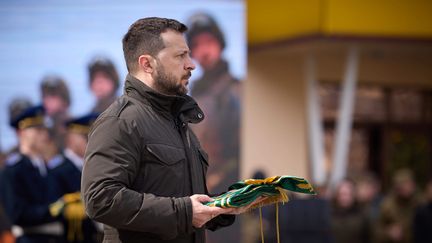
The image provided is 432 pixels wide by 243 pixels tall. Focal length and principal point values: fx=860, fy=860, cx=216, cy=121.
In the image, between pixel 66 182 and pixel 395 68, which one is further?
pixel 395 68

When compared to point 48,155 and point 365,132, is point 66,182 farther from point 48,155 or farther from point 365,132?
point 365,132

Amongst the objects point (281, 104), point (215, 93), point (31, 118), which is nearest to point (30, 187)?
point (31, 118)

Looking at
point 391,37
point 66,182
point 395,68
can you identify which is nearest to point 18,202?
point 66,182

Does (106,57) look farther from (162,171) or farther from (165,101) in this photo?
(162,171)

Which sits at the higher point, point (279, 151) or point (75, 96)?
point (75, 96)

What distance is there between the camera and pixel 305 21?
33.8 ft

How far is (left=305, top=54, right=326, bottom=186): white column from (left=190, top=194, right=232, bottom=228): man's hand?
333 inches

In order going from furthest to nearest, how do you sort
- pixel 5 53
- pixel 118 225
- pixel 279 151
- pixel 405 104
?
pixel 405 104 < pixel 279 151 < pixel 5 53 < pixel 118 225

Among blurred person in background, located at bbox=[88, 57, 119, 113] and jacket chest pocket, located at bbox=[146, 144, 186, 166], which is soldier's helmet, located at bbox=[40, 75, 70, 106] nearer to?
blurred person in background, located at bbox=[88, 57, 119, 113]

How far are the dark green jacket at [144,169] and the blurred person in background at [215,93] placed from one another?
4.73 m

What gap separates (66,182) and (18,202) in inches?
21.2

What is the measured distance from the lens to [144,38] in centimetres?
308

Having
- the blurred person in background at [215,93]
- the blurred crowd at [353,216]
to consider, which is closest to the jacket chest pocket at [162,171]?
the blurred person in background at [215,93]

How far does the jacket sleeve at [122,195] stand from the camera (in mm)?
2807
